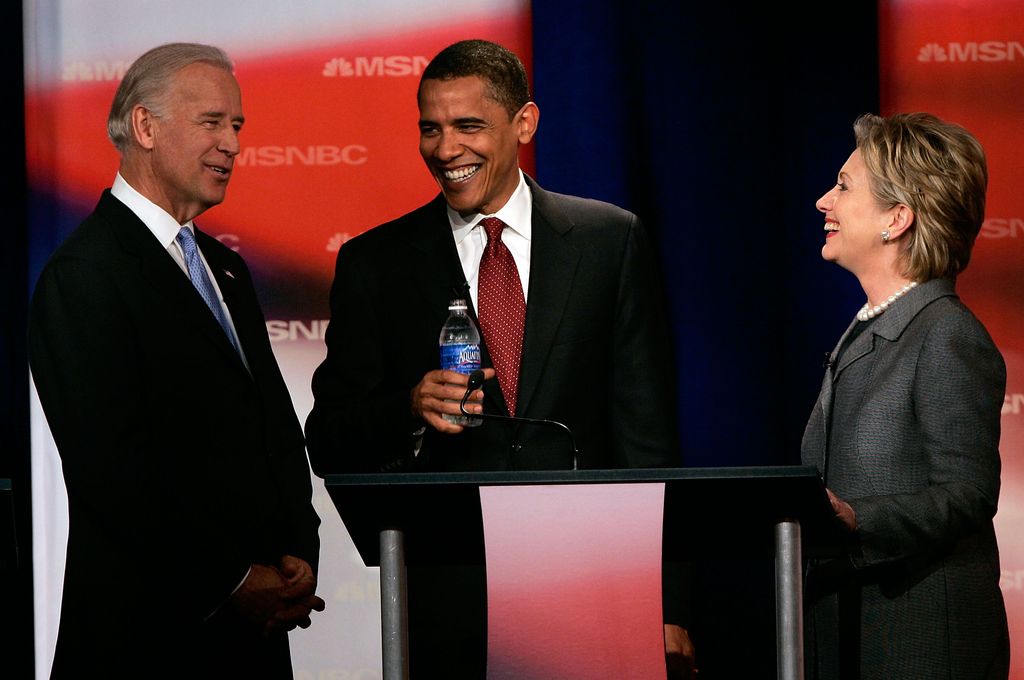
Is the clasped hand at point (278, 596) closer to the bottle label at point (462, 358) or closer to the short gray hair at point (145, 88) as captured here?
the bottle label at point (462, 358)

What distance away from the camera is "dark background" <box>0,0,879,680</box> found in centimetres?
424

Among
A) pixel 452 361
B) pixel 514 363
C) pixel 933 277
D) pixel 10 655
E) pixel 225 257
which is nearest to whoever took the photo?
pixel 452 361

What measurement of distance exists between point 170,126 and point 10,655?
2.08 meters

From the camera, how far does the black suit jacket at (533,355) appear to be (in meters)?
2.95

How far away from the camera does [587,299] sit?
3023mm

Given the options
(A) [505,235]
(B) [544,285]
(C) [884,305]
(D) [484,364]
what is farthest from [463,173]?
(C) [884,305]

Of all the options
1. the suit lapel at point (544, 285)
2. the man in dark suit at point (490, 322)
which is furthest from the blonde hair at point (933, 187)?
the suit lapel at point (544, 285)

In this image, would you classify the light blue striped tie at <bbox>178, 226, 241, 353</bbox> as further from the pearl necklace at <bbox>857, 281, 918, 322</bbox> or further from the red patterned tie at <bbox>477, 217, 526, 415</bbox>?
the pearl necklace at <bbox>857, 281, 918, 322</bbox>

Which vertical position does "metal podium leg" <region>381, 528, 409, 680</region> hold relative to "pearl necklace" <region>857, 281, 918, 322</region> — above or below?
below

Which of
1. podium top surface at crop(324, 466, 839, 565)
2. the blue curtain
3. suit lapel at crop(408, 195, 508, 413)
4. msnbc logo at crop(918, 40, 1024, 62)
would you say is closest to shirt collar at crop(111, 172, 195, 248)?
suit lapel at crop(408, 195, 508, 413)

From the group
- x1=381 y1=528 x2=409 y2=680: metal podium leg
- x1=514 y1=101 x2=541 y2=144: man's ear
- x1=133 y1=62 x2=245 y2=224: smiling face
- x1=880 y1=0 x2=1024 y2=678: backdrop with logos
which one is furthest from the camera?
x1=880 y1=0 x2=1024 y2=678: backdrop with logos

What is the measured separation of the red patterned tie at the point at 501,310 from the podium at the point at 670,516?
0.83 metres

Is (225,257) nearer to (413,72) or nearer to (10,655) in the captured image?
(413,72)

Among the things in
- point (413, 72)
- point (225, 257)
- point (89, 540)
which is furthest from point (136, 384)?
point (413, 72)
